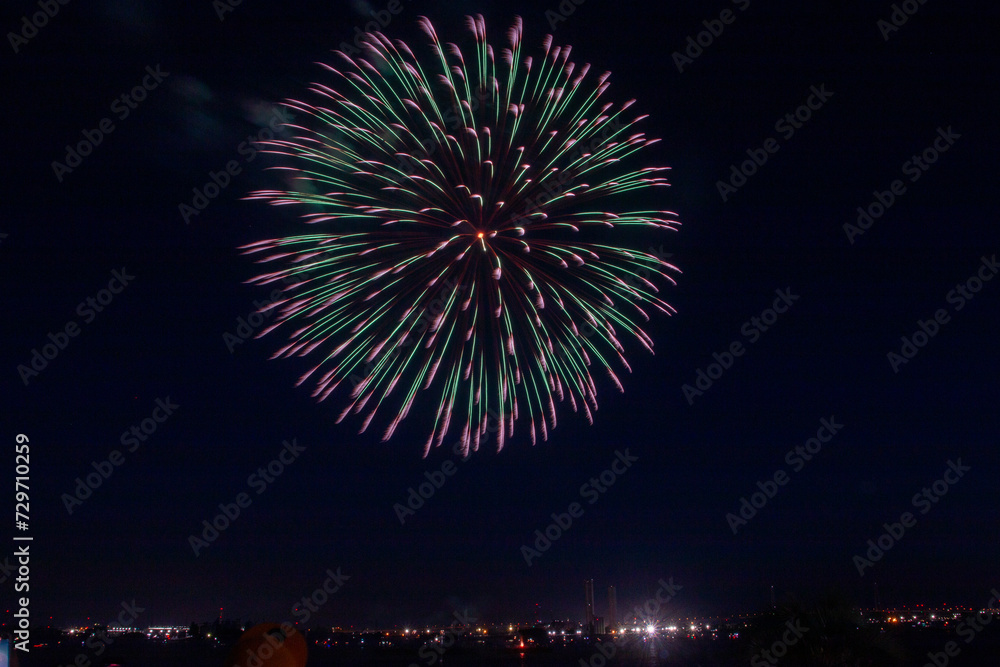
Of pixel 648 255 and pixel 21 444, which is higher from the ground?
pixel 648 255

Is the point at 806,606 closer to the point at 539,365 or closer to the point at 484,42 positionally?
the point at 539,365

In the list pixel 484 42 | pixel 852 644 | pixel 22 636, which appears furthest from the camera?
pixel 484 42

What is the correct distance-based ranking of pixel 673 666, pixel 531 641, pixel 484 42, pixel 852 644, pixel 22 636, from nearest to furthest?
1. pixel 22 636
2. pixel 852 644
3. pixel 484 42
4. pixel 673 666
5. pixel 531 641

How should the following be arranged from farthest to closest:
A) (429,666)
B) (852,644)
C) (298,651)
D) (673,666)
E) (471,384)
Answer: (429,666) < (673,666) < (471,384) < (852,644) < (298,651)

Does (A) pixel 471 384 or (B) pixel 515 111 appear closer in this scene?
(B) pixel 515 111

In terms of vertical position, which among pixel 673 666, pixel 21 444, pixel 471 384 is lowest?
pixel 673 666

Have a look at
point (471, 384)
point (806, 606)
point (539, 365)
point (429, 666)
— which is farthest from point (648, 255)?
point (429, 666)

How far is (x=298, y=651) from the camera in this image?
1086 cm

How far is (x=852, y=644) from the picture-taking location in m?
23.1

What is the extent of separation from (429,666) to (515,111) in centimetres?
6529

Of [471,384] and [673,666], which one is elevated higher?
[471,384]

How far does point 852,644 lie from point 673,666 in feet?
147

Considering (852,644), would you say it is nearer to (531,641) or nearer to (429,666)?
(429,666)

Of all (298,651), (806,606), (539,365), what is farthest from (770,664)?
(298,651)
